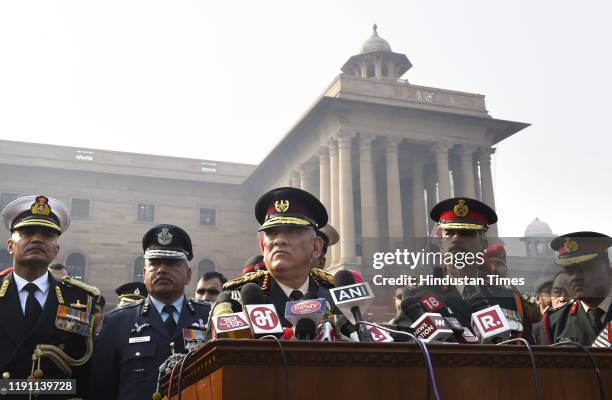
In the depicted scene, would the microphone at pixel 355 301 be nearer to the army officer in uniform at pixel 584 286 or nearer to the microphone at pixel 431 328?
the microphone at pixel 431 328

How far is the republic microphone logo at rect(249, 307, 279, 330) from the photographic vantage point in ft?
9.53

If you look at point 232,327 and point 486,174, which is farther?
point 486,174

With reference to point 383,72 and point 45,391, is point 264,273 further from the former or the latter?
point 383,72

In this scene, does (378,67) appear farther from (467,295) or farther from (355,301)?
(355,301)

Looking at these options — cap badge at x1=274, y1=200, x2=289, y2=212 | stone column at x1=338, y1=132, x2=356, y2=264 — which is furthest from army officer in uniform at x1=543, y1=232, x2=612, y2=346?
stone column at x1=338, y1=132, x2=356, y2=264

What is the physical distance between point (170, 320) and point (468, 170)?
3612cm

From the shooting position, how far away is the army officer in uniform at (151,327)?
4.96 m

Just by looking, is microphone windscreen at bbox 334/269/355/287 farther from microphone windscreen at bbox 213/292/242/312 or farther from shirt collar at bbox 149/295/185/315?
shirt collar at bbox 149/295/185/315

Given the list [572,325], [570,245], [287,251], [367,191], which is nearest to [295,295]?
[287,251]

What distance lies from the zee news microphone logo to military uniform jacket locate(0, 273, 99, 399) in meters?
3.17

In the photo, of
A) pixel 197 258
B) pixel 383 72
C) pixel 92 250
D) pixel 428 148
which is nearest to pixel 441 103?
pixel 428 148

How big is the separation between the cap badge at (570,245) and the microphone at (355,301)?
3.30 metres

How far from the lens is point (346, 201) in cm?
3600

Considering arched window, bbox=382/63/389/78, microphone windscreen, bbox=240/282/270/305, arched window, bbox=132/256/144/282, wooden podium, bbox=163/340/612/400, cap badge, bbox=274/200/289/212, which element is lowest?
wooden podium, bbox=163/340/612/400
